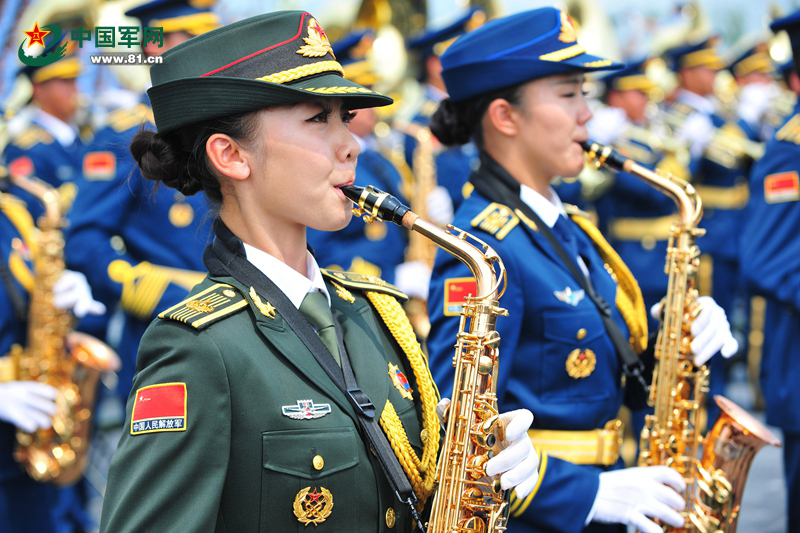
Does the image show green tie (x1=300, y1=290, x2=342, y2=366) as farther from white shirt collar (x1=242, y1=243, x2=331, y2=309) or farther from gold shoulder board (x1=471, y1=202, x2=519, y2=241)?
gold shoulder board (x1=471, y1=202, x2=519, y2=241)

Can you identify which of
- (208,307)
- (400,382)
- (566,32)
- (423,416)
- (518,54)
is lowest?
(423,416)

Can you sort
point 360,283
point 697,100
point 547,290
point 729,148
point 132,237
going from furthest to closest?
1. point 697,100
2. point 729,148
3. point 132,237
4. point 547,290
5. point 360,283

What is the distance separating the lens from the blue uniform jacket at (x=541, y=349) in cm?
295

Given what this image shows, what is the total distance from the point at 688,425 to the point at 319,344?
198 cm

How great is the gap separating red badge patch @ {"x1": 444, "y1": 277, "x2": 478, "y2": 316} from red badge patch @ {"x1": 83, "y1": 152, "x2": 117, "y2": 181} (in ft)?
11.3

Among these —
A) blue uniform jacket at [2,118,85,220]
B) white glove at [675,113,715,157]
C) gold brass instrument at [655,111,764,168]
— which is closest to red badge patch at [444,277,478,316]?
blue uniform jacket at [2,118,85,220]

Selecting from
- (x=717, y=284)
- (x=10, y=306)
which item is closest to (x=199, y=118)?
(x=10, y=306)

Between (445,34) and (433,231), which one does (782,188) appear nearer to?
(433,231)

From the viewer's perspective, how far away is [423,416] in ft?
7.82

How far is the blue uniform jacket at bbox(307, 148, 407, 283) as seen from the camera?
6320mm

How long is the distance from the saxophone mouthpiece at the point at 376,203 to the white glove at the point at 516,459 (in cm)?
62

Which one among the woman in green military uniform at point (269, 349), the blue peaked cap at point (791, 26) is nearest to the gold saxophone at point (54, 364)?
the woman in green military uniform at point (269, 349)

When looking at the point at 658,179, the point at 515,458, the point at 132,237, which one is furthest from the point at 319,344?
the point at 132,237

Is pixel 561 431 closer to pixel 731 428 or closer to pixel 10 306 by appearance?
pixel 731 428
